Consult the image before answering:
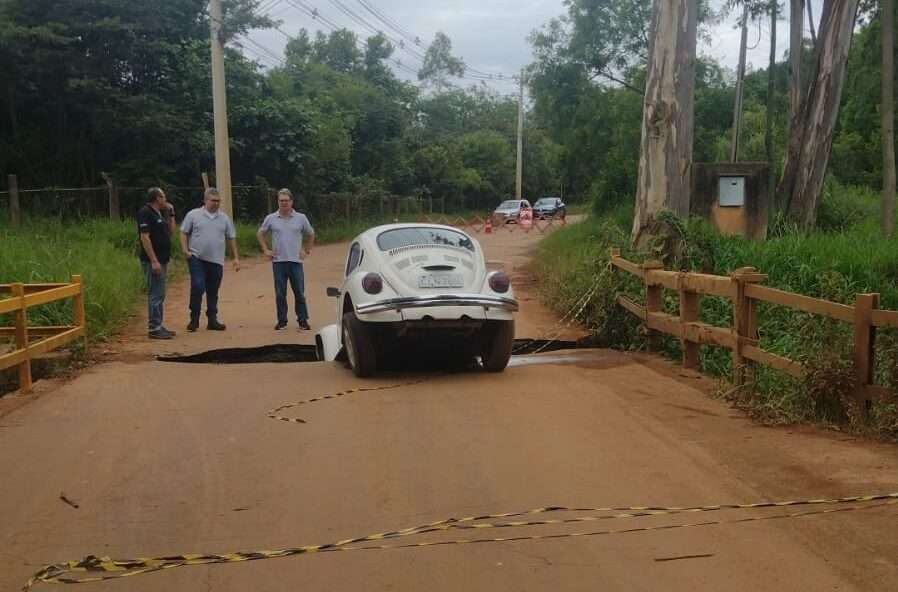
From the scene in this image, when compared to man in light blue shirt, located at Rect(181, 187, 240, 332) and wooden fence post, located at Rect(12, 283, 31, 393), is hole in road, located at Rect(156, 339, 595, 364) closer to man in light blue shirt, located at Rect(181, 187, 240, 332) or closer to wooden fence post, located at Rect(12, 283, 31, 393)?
man in light blue shirt, located at Rect(181, 187, 240, 332)

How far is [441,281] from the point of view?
8461mm

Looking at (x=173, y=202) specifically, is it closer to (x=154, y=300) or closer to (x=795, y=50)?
(x=154, y=300)

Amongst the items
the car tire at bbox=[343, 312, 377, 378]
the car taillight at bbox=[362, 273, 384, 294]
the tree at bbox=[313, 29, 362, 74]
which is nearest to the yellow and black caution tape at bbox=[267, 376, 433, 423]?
the car tire at bbox=[343, 312, 377, 378]

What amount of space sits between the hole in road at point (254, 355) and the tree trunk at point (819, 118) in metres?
11.4

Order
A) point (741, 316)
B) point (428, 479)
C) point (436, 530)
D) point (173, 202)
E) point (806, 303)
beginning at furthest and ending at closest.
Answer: point (173, 202) → point (741, 316) → point (806, 303) → point (428, 479) → point (436, 530)

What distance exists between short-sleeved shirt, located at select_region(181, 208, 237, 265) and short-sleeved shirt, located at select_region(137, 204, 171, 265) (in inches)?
10.2

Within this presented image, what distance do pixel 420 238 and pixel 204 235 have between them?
3.79 metres

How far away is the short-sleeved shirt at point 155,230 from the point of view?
1121 cm

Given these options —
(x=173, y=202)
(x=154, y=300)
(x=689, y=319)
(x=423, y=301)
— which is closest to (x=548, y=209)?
(x=173, y=202)

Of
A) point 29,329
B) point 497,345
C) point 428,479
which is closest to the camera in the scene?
point 428,479

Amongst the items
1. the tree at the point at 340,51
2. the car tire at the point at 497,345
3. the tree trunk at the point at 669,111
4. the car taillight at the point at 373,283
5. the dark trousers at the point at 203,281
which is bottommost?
the car tire at the point at 497,345

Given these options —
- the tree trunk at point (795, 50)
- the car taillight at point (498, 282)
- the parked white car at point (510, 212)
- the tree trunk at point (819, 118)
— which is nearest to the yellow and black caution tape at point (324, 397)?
the car taillight at point (498, 282)

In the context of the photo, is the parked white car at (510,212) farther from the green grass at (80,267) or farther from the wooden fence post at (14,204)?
the wooden fence post at (14,204)

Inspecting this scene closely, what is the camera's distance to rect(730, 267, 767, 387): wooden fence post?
778 cm
